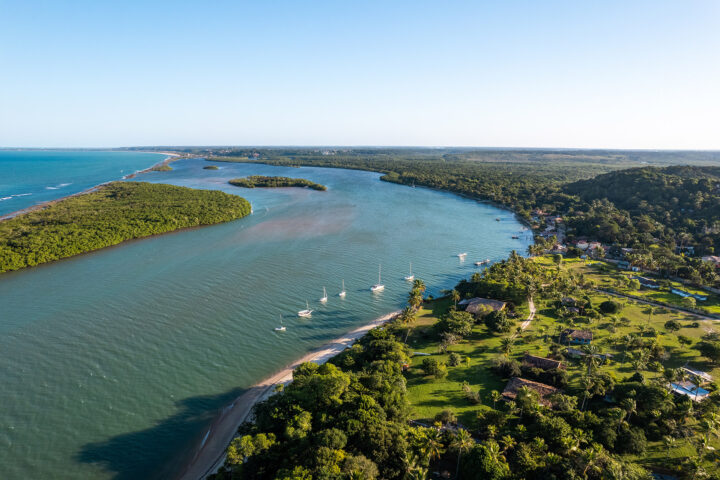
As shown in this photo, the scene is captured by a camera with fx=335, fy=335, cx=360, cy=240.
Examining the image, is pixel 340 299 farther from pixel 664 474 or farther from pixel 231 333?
pixel 664 474

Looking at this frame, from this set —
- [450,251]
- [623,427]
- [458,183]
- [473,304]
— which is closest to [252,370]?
[473,304]

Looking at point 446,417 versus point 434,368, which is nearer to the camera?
point 446,417

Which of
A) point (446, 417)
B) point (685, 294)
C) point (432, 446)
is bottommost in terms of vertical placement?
point (446, 417)

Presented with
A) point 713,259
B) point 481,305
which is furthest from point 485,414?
point 713,259

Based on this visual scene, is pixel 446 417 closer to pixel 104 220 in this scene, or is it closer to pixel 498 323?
pixel 498 323

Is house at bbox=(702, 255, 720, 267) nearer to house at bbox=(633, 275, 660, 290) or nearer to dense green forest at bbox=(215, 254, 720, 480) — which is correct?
house at bbox=(633, 275, 660, 290)

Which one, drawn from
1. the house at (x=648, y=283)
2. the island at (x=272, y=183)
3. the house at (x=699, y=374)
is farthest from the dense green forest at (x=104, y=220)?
the house at (x=648, y=283)
